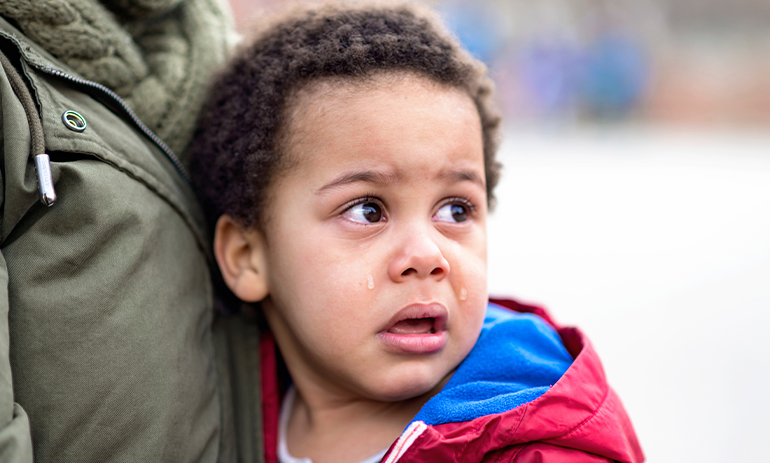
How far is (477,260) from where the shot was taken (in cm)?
135

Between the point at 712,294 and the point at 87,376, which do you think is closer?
the point at 87,376

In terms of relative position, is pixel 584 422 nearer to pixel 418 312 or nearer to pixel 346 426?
pixel 418 312

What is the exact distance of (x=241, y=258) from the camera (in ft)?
4.87

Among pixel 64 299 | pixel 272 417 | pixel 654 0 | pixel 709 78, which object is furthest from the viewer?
pixel 654 0

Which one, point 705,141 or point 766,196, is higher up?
point 766,196

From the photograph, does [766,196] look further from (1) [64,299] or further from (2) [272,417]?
(1) [64,299]

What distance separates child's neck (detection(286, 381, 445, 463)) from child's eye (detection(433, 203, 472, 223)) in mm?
358

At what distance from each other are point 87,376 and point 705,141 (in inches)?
428

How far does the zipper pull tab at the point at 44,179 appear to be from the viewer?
101 cm

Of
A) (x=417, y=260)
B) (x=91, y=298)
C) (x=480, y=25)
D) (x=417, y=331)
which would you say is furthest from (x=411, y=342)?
(x=480, y=25)

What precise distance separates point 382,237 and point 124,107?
0.59 m

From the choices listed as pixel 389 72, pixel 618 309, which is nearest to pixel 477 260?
pixel 389 72

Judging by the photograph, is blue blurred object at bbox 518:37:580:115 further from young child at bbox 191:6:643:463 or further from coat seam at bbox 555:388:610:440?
coat seam at bbox 555:388:610:440

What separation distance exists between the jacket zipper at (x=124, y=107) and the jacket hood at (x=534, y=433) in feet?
2.59
